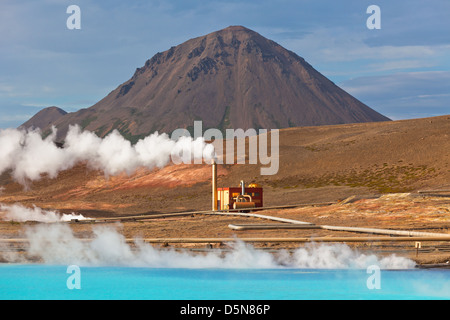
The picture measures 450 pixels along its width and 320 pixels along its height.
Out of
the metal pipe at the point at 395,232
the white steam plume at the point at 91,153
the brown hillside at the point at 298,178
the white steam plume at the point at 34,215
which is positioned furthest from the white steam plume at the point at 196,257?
the white steam plume at the point at 91,153

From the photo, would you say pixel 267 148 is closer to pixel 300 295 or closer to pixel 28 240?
pixel 28 240

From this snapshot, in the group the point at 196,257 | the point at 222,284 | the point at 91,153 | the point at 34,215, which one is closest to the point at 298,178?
the point at 34,215

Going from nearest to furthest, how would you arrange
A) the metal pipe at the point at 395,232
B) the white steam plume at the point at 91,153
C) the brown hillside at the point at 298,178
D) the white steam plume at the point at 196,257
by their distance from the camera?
the white steam plume at the point at 196,257, the metal pipe at the point at 395,232, the brown hillside at the point at 298,178, the white steam plume at the point at 91,153

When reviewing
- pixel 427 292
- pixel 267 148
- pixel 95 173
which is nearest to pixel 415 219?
pixel 427 292

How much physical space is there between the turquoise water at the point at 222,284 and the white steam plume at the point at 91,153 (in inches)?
3604

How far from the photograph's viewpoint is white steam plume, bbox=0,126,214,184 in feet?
388

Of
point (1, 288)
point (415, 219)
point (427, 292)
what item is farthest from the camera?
point (415, 219)

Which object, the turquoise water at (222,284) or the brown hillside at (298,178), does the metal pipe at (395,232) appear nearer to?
the turquoise water at (222,284)

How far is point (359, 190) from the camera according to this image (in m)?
78.0

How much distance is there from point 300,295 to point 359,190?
60195 millimetres

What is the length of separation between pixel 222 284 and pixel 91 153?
360 feet

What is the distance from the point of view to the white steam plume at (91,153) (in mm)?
118375

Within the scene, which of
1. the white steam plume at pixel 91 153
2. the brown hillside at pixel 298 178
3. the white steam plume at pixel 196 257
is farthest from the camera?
the white steam plume at pixel 91 153

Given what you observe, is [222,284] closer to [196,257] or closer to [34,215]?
[196,257]
